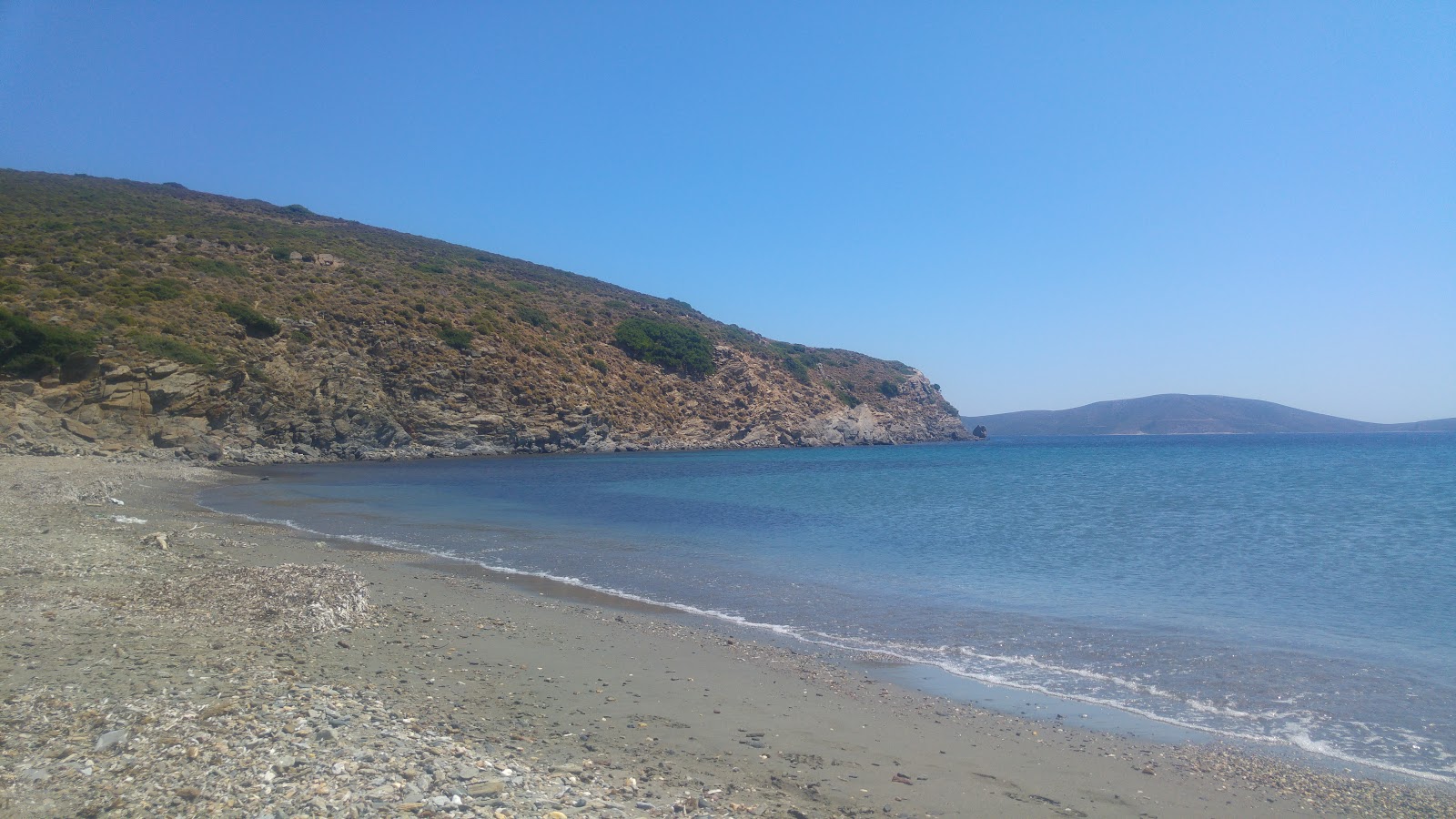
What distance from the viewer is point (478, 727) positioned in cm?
620

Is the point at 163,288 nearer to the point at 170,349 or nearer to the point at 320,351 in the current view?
the point at 170,349

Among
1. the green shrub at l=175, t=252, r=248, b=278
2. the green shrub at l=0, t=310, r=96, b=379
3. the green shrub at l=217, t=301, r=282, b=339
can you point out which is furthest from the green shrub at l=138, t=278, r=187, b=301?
the green shrub at l=0, t=310, r=96, b=379

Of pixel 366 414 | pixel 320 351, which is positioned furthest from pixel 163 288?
pixel 366 414

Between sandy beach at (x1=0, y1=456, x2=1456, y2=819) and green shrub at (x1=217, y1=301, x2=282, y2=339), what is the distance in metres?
41.9

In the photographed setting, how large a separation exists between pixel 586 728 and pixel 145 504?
20.7m

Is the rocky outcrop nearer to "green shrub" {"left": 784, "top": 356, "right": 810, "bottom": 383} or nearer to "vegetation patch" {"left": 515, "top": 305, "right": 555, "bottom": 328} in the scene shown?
"green shrub" {"left": 784, "top": 356, "right": 810, "bottom": 383}

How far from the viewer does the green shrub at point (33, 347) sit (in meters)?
34.0

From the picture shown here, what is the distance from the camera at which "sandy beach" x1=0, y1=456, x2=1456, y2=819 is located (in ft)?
15.3

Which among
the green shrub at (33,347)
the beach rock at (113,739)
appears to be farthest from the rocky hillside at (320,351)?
the beach rock at (113,739)

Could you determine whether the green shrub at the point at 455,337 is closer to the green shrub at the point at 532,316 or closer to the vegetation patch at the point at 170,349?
the green shrub at the point at 532,316

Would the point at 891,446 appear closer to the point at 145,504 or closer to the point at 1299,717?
the point at 145,504

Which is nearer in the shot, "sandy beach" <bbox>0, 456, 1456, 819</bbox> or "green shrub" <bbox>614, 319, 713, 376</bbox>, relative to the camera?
"sandy beach" <bbox>0, 456, 1456, 819</bbox>

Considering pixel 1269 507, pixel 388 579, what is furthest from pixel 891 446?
pixel 388 579

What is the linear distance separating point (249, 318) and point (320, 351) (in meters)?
4.28
